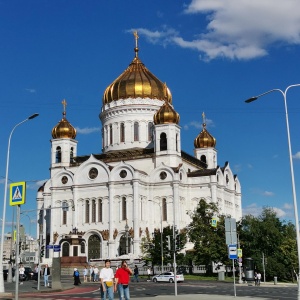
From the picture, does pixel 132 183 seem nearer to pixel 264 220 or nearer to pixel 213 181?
pixel 213 181

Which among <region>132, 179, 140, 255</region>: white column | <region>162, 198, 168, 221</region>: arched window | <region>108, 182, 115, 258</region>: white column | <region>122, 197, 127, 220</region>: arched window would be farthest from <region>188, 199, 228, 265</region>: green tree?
<region>108, 182, 115, 258</region>: white column

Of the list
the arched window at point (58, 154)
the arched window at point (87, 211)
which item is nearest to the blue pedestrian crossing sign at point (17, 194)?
the arched window at point (87, 211)

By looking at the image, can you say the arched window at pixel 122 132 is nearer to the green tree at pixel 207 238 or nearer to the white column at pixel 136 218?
the white column at pixel 136 218

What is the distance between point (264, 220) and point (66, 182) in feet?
100

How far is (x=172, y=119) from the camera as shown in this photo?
76.8 m

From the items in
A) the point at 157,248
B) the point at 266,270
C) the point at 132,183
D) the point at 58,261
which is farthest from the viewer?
the point at 132,183

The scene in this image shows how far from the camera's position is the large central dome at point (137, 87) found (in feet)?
271

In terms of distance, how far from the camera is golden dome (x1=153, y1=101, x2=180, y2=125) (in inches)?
3019

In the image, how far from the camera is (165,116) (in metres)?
76.8

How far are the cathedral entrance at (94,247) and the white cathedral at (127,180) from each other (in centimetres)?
7

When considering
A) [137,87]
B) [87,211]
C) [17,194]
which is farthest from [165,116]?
[17,194]

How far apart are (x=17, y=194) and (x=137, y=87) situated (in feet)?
198

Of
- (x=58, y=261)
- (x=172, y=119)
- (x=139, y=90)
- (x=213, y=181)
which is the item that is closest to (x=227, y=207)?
(x=213, y=181)

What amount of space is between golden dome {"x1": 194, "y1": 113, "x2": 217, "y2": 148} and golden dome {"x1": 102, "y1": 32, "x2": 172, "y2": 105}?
8037 mm
